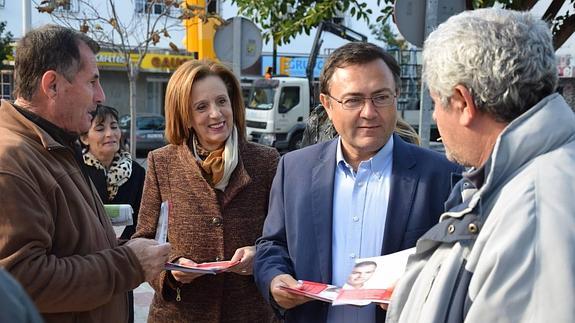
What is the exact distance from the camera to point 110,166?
4094 mm

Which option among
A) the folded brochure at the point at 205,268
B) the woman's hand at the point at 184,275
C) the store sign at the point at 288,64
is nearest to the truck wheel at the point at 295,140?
the store sign at the point at 288,64

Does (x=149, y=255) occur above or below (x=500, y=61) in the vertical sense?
below

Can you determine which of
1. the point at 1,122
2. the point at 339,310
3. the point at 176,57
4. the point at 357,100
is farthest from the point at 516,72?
the point at 176,57

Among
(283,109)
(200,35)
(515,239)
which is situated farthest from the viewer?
(283,109)

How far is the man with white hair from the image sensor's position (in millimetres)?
1317

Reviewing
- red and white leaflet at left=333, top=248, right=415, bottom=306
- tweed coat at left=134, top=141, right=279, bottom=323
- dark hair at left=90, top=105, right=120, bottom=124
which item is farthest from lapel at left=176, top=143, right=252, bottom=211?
dark hair at left=90, top=105, right=120, bottom=124

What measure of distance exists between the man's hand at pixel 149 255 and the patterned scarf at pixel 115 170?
66.3 inches

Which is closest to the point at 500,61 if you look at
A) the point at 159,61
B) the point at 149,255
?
the point at 149,255

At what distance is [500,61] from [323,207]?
1031 mm

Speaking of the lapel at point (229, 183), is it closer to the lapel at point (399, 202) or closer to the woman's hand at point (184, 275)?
the woman's hand at point (184, 275)

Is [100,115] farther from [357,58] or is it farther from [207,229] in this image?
[357,58]

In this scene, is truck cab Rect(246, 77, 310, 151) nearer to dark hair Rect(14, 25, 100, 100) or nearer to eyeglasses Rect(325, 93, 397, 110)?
eyeglasses Rect(325, 93, 397, 110)

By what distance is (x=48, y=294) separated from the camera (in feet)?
6.57

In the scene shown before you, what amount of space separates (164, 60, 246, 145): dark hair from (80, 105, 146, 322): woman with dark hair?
1.06 meters
